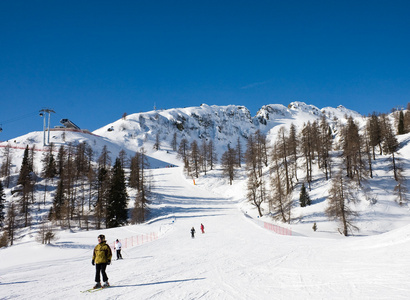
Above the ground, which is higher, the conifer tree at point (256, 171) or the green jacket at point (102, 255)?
the conifer tree at point (256, 171)

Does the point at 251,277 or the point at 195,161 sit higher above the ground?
the point at 195,161

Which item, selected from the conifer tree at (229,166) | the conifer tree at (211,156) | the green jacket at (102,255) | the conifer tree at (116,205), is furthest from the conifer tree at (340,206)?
the conifer tree at (211,156)

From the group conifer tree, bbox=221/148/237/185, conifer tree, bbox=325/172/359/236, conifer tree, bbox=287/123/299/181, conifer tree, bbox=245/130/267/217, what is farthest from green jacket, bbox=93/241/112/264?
conifer tree, bbox=221/148/237/185

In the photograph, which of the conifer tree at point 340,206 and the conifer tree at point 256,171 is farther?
the conifer tree at point 256,171

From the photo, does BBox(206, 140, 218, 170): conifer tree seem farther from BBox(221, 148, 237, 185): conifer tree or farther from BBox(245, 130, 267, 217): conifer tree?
BBox(245, 130, 267, 217): conifer tree

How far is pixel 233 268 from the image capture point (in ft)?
39.2

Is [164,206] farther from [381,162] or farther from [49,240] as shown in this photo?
[381,162]

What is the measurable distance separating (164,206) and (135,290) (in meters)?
43.5

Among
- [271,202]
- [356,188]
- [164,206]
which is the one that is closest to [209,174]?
[164,206]

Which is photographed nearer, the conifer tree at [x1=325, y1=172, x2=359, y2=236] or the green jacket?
the green jacket

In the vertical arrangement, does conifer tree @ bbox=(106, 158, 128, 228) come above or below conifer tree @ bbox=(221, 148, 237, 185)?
below

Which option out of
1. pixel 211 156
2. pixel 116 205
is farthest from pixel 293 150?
pixel 211 156

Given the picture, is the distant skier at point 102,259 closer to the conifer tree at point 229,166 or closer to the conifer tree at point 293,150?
the conifer tree at point 293,150

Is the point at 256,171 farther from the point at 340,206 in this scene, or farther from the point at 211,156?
the point at 340,206
